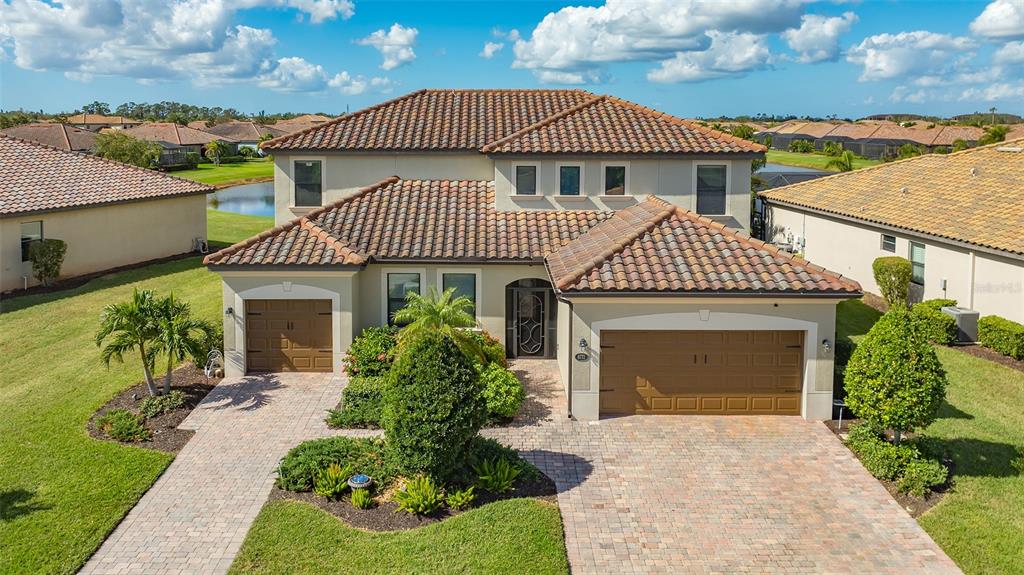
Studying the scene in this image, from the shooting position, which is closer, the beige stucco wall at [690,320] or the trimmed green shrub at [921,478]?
the trimmed green shrub at [921,478]

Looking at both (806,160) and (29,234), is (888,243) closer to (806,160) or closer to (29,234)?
(29,234)

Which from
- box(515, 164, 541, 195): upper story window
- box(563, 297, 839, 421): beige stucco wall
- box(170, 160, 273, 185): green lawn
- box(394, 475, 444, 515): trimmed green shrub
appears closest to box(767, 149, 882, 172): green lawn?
box(170, 160, 273, 185): green lawn

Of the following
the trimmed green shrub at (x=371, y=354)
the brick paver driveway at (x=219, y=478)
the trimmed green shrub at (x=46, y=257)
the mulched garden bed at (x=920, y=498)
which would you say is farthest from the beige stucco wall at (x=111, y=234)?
the mulched garden bed at (x=920, y=498)

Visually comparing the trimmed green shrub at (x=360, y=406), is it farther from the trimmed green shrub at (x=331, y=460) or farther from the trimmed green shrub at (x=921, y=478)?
the trimmed green shrub at (x=921, y=478)

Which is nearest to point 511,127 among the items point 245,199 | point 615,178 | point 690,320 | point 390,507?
point 615,178

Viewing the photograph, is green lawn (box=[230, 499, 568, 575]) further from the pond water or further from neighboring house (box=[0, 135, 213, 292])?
the pond water

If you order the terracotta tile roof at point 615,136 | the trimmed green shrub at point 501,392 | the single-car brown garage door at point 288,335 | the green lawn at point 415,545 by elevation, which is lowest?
the green lawn at point 415,545

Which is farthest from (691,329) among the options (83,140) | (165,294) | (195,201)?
(83,140)
